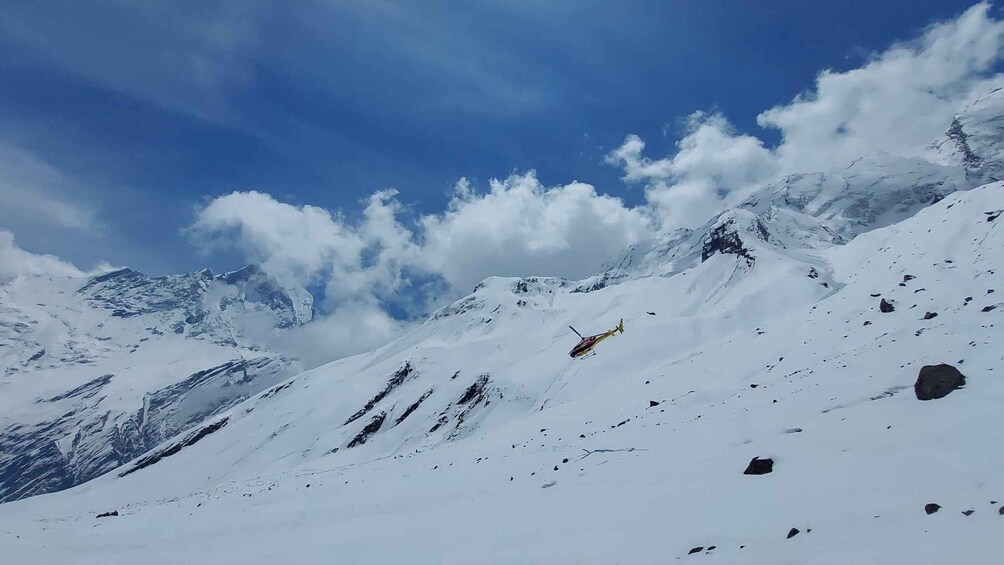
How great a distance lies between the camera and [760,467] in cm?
1324

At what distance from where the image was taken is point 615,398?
3881 centimetres

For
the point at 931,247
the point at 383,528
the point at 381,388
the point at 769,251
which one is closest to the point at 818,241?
the point at 769,251

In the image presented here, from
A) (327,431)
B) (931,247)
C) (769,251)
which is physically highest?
(769,251)

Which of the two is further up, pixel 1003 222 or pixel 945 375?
pixel 1003 222

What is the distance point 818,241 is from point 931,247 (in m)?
176

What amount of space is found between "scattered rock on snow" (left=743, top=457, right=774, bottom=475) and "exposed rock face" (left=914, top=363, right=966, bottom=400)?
4.86 m

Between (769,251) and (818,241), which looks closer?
(769,251)

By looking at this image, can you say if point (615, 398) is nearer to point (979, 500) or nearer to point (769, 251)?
point (979, 500)

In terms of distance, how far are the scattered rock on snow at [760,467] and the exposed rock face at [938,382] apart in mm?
4860

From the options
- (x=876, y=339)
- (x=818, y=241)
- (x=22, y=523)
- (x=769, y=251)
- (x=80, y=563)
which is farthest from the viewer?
(x=818, y=241)

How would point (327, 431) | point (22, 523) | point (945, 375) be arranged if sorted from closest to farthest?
point (945, 375) → point (22, 523) → point (327, 431)

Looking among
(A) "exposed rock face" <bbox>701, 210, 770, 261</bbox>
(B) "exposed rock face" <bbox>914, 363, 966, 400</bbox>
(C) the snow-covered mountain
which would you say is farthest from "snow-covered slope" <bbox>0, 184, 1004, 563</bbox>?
(A) "exposed rock face" <bbox>701, 210, 770, 261</bbox>

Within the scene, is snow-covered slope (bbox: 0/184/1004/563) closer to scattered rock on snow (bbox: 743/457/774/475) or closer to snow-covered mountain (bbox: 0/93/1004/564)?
snow-covered mountain (bbox: 0/93/1004/564)

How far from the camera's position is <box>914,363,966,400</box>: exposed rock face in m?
14.1
